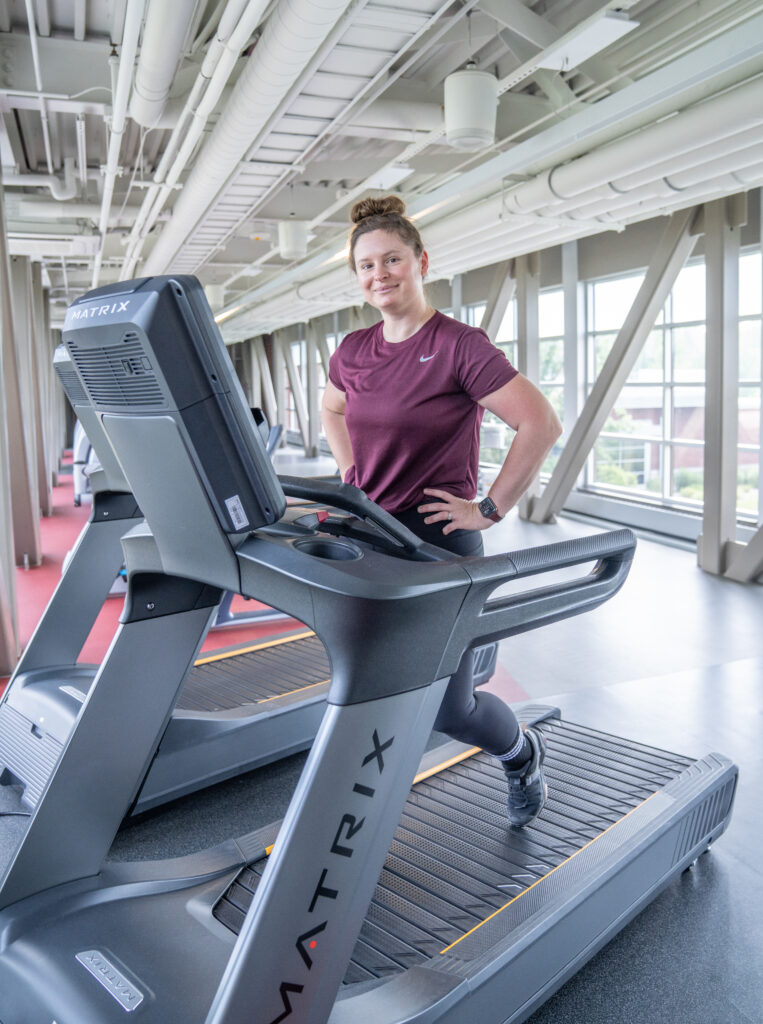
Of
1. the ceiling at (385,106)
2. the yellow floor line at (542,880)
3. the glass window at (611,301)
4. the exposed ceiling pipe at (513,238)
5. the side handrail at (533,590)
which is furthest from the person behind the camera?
the glass window at (611,301)

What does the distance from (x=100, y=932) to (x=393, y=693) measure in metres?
0.96

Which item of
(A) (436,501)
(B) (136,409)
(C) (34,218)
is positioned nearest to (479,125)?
(A) (436,501)

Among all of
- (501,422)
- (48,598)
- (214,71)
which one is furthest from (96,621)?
(501,422)

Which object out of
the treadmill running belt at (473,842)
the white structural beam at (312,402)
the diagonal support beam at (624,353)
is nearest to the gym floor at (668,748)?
the treadmill running belt at (473,842)

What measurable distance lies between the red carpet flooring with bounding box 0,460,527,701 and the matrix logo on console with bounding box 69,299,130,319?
2.78 meters

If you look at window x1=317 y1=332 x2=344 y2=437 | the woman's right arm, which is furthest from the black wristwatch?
window x1=317 y1=332 x2=344 y2=437

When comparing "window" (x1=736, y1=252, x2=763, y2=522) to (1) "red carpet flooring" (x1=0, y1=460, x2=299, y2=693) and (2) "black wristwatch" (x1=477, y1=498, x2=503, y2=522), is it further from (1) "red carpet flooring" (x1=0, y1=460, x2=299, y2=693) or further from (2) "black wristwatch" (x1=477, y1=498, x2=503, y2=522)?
(2) "black wristwatch" (x1=477, y1=498, x2=503, y2=522)

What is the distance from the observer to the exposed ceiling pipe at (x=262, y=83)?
2975mm

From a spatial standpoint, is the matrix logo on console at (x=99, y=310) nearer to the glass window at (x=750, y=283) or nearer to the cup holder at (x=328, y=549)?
the cup holder at (x=328, y=549)

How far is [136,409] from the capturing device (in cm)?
147

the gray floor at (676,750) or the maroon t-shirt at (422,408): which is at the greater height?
the maroon t-shirt at (422,408)

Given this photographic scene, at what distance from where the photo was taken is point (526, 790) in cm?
226

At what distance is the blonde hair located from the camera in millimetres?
2021

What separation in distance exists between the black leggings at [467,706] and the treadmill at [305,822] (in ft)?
1.05
